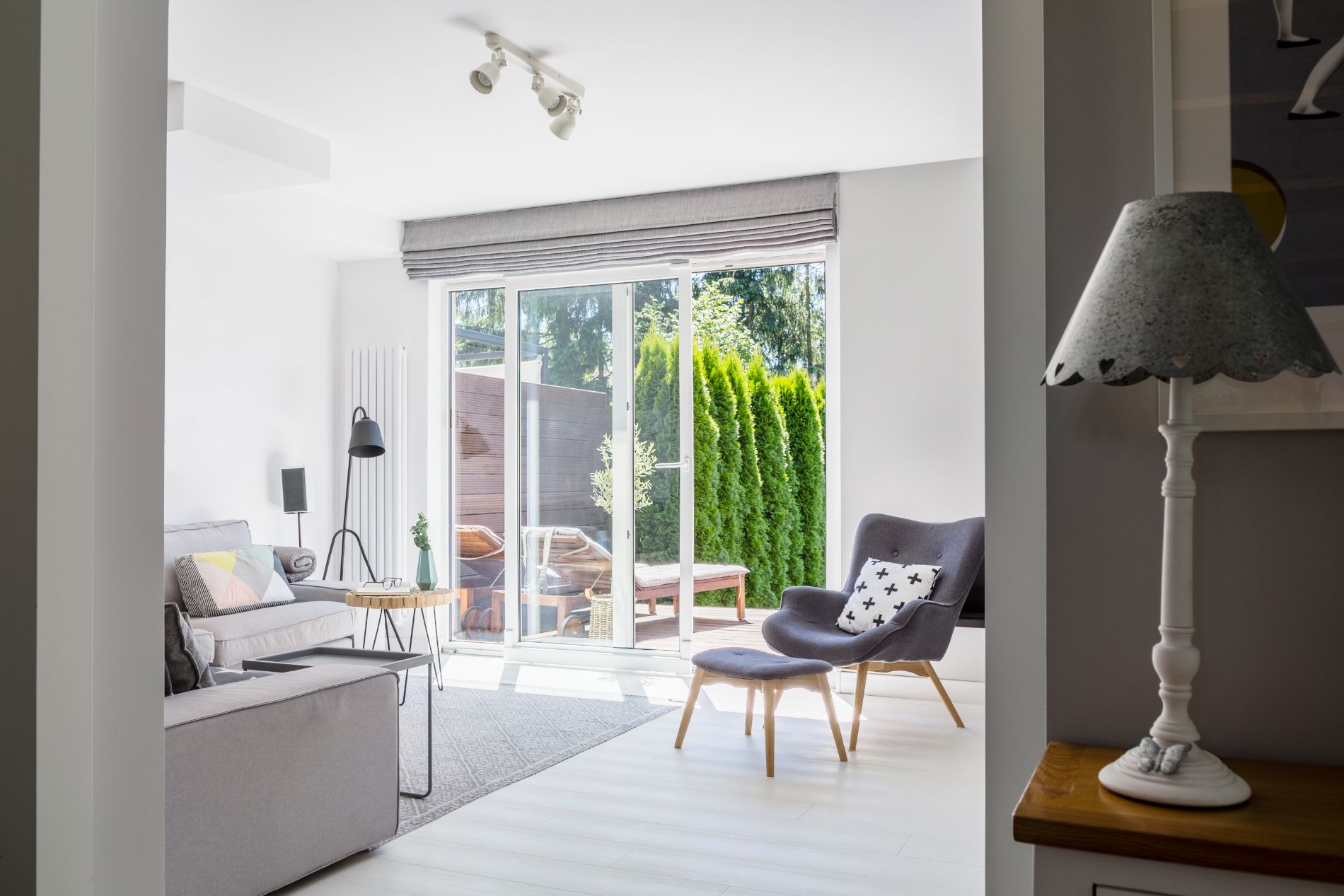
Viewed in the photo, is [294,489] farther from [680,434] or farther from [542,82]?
[542,82]

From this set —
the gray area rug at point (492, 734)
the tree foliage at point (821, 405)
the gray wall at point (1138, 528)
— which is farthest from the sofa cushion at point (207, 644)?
the tree foliage at point (821, 405)

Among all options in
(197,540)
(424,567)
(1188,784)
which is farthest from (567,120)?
(1188,784)

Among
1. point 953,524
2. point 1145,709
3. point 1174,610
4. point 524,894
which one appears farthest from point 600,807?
point 1174,610

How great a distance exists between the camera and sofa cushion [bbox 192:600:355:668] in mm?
4738

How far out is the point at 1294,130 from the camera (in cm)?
135

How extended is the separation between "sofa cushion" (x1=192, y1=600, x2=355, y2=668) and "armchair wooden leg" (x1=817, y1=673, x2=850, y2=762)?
107 inches

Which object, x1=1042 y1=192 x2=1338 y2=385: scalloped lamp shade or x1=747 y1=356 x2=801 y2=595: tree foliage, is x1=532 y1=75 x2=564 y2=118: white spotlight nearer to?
x1=1042 y1=192 x2=1338 y2=385: scalloped lamp shade

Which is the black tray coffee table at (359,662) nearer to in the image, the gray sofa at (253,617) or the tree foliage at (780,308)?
the gray sofa at (253,617)

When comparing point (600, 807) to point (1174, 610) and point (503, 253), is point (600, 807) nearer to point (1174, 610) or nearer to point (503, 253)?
point (1174, 610)

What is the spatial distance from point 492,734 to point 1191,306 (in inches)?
156

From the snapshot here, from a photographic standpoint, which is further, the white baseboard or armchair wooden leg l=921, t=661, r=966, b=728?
the white baseboard

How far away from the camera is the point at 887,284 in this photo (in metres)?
5.28

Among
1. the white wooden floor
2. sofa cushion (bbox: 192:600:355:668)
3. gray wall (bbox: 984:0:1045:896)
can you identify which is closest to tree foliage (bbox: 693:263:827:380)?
sofa cushion (bbox: 192:600:355:668)

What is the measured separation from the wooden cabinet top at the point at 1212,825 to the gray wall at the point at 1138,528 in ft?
0.44
